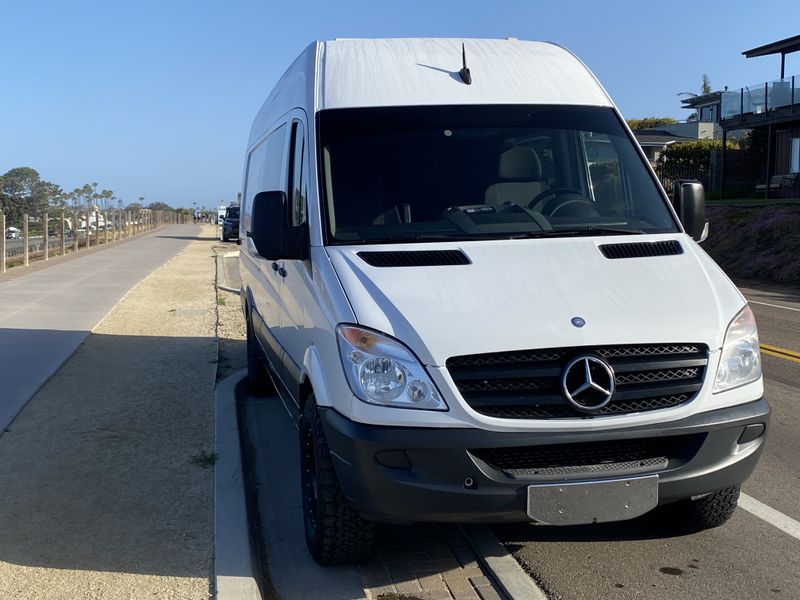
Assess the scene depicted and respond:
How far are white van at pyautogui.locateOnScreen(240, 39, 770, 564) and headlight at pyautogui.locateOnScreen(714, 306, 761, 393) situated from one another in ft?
0.03

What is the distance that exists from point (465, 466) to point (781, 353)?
7400 millimetres

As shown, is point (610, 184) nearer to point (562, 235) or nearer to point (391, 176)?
point (562, 235)

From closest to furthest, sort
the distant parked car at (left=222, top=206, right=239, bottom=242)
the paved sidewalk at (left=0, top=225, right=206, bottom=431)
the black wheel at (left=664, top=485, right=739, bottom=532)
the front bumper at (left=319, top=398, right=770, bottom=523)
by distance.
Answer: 1. the front bumper at (left=319, top=398, right=770, bottom=523)
2. the black wheel at (left=664, top=485, right=739, bottom=532)
3. the paved sidewalk at (left=0, top=225, right=206, bottom=431)
4. the distant parked car at (left=222, top=206, right=239, bottom=242)

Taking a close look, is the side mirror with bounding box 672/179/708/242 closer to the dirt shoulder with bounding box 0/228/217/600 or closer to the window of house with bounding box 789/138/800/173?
the dirt shoulder with bounding box 0/228/217/600

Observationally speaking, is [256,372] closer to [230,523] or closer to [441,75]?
[230,523]

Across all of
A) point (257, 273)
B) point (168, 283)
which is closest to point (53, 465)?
point (257, 273)

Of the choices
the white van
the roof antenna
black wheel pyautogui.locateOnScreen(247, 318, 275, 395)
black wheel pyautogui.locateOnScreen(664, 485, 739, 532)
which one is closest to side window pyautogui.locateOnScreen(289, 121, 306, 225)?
the white van

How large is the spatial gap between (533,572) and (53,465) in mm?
3286

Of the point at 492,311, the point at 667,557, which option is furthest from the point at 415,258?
the point at 667,557

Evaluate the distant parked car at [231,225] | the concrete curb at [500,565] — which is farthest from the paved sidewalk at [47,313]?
the distant parked car at [231,225]

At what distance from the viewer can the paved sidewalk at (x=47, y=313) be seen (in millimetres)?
8250

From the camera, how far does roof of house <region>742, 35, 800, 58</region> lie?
33562mm

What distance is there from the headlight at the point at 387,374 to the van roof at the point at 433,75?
1831 mm

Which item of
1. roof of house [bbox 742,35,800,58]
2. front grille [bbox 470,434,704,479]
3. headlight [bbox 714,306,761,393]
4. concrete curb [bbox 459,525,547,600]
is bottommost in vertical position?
concrete curb [bbox 459,525,547,600]
